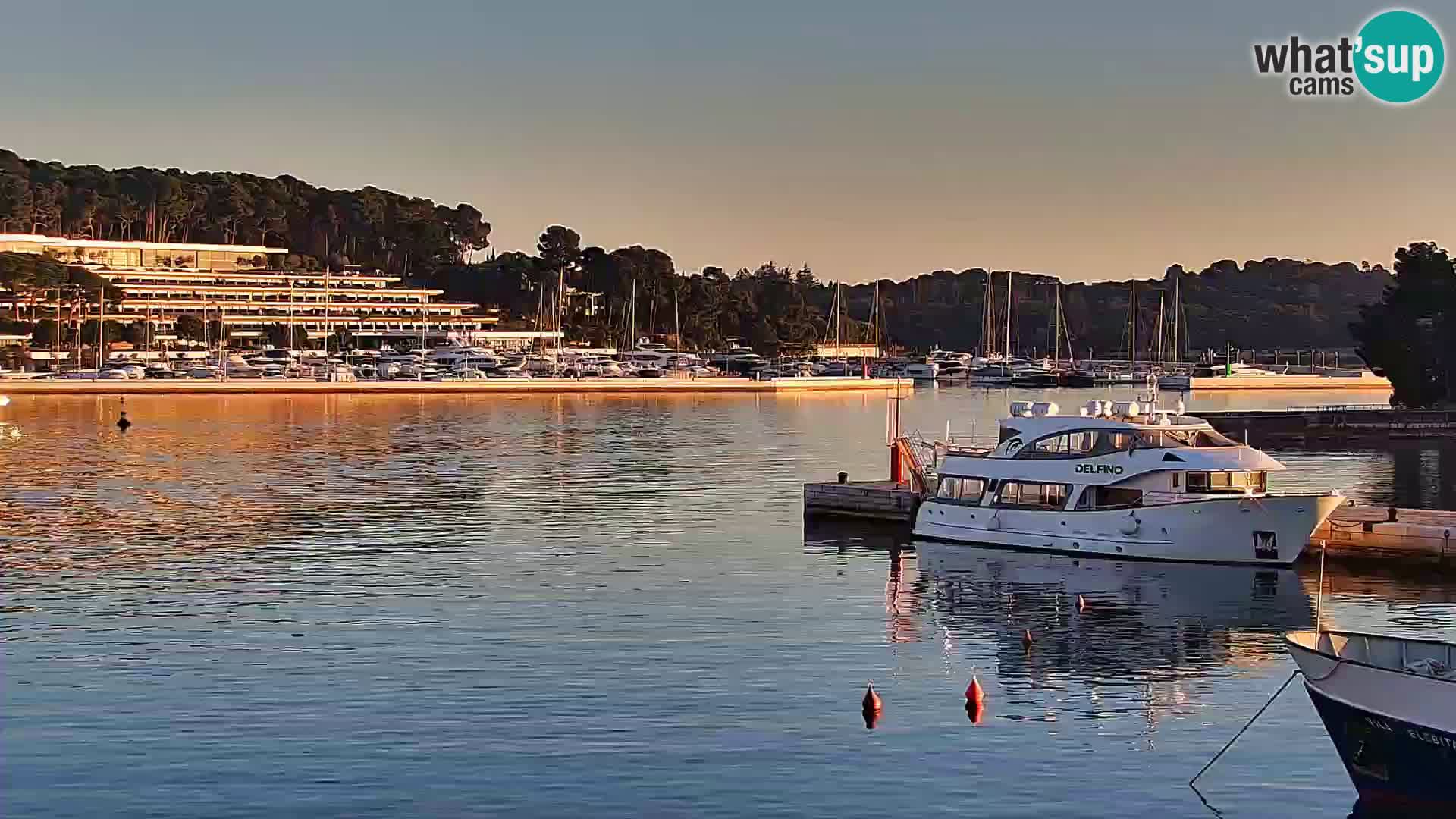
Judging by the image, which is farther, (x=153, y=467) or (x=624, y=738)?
(x=153, y=467)

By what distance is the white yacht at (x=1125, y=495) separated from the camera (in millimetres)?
51125

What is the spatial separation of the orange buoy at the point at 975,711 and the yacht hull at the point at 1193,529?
19.1 meters

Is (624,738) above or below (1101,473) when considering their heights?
below

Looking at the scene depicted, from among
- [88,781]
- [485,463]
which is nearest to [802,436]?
[485,463]

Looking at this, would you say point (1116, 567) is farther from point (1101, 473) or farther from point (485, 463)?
point (485, 463)

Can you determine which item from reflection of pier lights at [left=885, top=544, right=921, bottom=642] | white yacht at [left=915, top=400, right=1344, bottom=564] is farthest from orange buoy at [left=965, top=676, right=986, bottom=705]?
white yacht at [left=915, top=400, right=1344, bottom=564]

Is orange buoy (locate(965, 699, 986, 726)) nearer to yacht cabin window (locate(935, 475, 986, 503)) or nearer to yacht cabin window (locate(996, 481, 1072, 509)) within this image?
yacht cabin window (locate(996, 481, 1072, 509))

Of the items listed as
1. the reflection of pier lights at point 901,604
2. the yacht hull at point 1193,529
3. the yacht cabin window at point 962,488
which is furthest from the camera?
the yacht cabin window at point 962,488

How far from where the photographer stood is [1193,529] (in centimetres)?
5141

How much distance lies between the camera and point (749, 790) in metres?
28.4

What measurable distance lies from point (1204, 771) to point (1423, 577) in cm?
2287

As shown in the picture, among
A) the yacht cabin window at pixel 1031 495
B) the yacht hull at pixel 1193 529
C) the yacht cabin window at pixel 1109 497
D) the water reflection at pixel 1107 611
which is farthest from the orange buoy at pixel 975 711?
the yacht cabin window at pixel 1031 495

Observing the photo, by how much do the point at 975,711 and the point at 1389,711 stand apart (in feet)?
31.1

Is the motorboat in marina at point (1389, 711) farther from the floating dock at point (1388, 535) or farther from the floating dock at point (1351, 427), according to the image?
the floating dock at point (1351, 427)
